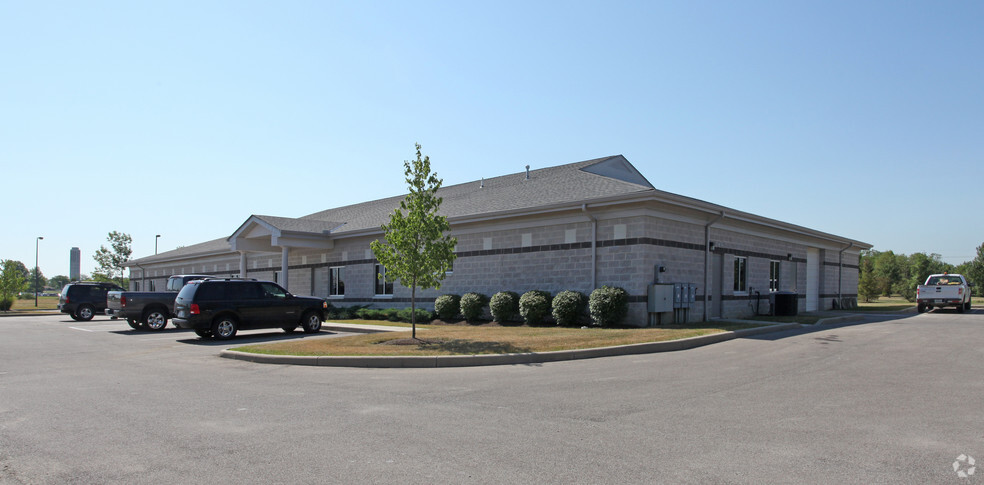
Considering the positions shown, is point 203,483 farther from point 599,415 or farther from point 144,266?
point 144,266

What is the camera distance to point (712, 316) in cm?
2167

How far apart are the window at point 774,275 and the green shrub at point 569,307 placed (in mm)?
9858

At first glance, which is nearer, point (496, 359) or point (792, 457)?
point (792, 457)

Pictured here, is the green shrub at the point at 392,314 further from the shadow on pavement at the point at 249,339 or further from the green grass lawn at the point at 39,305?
the green grass lawn at the point at 39,305

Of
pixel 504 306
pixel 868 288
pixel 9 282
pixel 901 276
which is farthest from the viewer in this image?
pixel 901 276

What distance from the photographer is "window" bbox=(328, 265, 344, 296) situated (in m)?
30.0

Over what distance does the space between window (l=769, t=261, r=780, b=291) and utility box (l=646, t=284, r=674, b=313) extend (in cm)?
831

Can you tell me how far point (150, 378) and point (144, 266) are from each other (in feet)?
150

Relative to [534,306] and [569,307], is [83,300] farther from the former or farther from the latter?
[569,307]

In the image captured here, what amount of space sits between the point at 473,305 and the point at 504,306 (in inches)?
64.4

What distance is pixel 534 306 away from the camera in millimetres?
19844

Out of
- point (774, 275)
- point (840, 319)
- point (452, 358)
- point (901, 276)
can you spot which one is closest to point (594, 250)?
point (840, 319)

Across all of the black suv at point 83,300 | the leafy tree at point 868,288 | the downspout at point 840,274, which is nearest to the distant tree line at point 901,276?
the leafy tree at point 868,288

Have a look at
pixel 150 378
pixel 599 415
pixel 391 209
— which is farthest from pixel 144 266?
pixel 599 415
